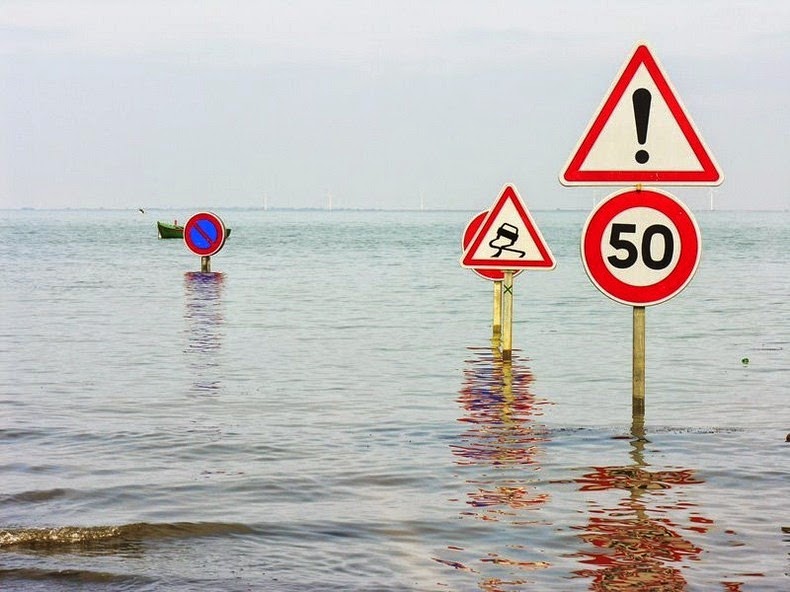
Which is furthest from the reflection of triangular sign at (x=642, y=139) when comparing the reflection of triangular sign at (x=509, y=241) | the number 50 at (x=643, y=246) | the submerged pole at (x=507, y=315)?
the submerged pole at (x=507, y=315)

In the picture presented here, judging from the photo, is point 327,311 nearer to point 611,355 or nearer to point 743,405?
point 611,355

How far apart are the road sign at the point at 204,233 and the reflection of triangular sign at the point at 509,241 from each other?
1880 cm

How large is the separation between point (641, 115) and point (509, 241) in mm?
4862

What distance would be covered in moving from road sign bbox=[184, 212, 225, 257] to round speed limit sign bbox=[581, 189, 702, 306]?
2368cm

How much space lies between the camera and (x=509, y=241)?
40.0 feet

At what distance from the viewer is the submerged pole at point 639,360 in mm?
7836

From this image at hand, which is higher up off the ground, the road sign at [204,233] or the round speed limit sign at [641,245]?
the road sign at [204,233]

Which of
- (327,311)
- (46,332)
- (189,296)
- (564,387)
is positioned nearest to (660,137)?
(564,387)

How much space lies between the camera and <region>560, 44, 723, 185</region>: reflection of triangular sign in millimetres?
7262

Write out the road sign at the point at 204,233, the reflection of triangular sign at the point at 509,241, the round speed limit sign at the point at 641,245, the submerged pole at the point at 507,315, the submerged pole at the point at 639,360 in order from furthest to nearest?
the road sign at the point at 204,233 < the submerged pole at the point at 507,315 < the reflection of triangular sign at the point at 509,241 < the submerged pole at the point at 639,360 < the round speed limit sign at the point at 641,245

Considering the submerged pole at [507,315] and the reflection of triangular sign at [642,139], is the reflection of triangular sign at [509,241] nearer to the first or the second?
the submerged pole at [507,315]

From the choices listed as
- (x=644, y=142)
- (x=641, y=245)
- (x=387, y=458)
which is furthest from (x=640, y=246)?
(x=387, y=458)

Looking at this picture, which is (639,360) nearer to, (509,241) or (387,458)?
(387,458)

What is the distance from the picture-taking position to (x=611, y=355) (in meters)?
14.7
